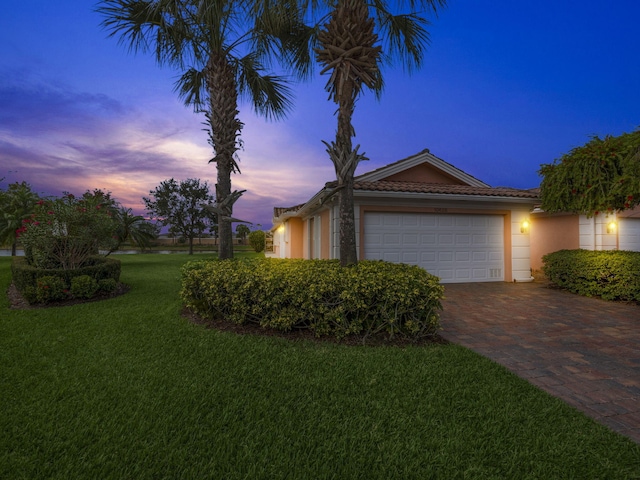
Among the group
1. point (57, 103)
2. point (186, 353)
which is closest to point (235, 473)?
point (186, 353)

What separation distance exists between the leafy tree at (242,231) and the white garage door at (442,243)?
35710 mm

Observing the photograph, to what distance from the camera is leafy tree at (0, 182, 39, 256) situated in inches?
682

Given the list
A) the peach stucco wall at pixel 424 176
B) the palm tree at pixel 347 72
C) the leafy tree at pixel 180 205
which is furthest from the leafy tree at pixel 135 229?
the palm tree at pixel 347 72

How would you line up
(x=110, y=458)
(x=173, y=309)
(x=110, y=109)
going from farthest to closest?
1. (x=110, y=109)
2. (x=173, y=309)
3. (x=110, y=458)

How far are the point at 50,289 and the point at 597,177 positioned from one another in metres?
13.3

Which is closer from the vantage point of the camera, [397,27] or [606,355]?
[606,355]

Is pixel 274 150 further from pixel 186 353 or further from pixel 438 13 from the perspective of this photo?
pixel 186 353

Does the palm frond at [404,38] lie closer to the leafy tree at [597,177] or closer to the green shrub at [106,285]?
the leafy tree at [597,177]

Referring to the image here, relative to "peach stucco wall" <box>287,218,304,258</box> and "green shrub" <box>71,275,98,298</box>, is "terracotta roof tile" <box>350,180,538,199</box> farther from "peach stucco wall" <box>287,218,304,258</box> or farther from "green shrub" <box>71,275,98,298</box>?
"peach stucco wall" <box>287,218,304,258</box>

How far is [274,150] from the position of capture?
15289mm

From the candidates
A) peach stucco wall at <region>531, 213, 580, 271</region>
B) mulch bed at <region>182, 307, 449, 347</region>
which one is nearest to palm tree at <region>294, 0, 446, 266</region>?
mulch bed at <region>182, 307, 449, 347</region>

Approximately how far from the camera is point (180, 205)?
3167 centimetres

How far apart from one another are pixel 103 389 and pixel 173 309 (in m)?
3.56

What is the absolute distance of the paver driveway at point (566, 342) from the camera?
3.00m
